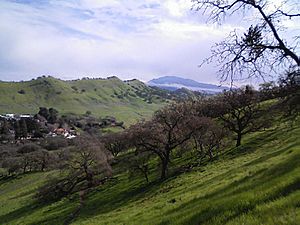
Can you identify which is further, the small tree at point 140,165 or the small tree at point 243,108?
the small tree at point 243,108

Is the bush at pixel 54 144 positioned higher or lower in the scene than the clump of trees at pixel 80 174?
higher

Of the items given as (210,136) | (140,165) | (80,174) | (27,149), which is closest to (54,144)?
(27,149)

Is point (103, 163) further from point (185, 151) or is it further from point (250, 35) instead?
point (250, 35)

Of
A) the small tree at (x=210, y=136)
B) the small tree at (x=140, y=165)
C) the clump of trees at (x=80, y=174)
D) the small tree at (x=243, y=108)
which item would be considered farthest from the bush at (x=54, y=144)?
the small tree at (x=243, y=108)

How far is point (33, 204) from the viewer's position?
200 feet

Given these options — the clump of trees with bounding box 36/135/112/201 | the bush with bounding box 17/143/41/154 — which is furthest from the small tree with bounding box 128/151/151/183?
the bush with bounding box 17/143/41/154

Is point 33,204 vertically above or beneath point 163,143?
beneath

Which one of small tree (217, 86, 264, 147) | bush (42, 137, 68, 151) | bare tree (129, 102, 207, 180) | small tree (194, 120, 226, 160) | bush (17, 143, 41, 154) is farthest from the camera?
bush (42, 137, 68, 151)

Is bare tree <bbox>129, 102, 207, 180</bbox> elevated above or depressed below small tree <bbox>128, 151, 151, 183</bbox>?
above

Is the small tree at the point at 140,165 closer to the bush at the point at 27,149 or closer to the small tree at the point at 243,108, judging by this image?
the small tree at the point at 243,108

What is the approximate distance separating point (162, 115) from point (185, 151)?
15.3 metres

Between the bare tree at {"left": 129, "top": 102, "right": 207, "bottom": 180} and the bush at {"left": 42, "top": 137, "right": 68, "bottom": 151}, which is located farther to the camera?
the bush at {"left": 42, "top": 137, "right": 68, "bottom": 151}

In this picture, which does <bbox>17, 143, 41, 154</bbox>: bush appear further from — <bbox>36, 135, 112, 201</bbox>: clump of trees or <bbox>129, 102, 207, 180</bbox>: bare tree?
<bbox>129, 102, 207, 180</bbox>: bare tree

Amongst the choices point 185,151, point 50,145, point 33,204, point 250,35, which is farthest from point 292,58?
point 50,145
